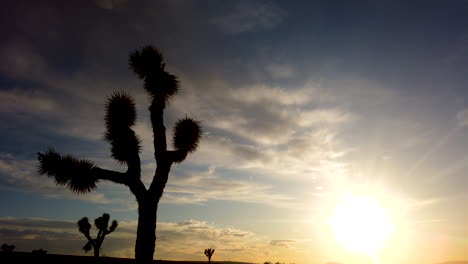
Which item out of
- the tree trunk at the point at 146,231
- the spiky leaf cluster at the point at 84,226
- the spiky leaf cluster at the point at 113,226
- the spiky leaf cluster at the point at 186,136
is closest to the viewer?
the tree trunk at the point at 146,231

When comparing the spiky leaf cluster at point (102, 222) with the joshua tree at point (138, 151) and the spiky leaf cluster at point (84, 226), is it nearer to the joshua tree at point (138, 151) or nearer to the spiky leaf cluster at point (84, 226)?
the spiky leaf cluster at point (84, 226)

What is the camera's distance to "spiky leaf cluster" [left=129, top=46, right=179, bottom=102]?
14.2 m

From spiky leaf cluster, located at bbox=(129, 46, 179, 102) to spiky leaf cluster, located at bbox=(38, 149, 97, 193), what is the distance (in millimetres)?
3977

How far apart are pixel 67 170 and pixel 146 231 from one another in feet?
11.7

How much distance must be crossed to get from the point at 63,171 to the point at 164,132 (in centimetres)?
387

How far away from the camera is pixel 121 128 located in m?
13.5

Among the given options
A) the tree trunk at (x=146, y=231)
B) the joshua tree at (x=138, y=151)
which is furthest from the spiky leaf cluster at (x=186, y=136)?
the tree trunk at (x=146, y=231)

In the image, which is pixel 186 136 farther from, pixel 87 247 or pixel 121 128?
pixel 87 247

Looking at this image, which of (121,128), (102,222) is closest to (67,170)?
(121,128)

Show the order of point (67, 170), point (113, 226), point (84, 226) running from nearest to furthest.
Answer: point (67, 170), point (84, 226), point (113, 226)

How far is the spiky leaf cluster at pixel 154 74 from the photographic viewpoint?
14.2 metres

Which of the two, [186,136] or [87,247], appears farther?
[87,247]

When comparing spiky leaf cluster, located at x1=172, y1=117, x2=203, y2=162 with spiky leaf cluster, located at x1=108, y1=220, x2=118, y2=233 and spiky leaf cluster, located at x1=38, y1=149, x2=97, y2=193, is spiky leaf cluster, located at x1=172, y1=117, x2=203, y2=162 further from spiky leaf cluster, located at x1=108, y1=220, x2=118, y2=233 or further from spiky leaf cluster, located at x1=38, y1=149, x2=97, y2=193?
spiky leaf cluster, located at x1=108, y1=220, x2=118, y2=233

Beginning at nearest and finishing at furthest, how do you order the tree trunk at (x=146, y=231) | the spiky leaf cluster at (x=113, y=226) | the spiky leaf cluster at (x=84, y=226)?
the tree trunk at (x=146, y=231) < the spiky leaf cluster at (x=84, y=226) < the spiky leaf cluster at (x=113, y=226)
